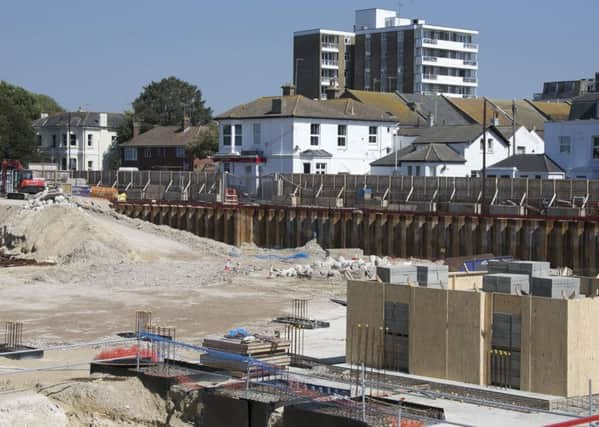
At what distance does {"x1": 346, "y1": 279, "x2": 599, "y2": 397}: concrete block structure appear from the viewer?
61.1ft

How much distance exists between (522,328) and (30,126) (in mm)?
84611

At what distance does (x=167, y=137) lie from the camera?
309 feet

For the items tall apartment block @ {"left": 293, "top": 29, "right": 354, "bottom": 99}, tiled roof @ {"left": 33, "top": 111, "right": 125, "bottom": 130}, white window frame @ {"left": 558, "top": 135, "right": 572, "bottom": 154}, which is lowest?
white window frame @ {"left": 558, "top": 135, "right": 572, "bottom": 154}

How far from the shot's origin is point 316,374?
2067cm

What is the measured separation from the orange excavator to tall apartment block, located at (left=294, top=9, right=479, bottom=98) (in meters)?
45.8

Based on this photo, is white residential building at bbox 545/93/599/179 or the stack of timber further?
white residential building at bbox 545/93/599/179

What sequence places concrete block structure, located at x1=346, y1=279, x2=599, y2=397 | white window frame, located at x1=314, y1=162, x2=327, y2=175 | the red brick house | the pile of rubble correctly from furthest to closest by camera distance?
the red brick house < white window frame, located at x1=314, y1=162, x2=327, y2=175 < the pile of rubble < concrete block structure, located at x1=346, y1=279, x2=599, y2=397

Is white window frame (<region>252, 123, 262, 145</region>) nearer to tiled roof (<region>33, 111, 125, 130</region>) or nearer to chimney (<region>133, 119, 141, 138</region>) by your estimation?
chimney (<region>133, 119, 141, 138</region>)

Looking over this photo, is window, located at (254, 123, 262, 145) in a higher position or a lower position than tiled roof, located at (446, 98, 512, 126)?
lower

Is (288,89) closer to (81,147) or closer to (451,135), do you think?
(451,135)

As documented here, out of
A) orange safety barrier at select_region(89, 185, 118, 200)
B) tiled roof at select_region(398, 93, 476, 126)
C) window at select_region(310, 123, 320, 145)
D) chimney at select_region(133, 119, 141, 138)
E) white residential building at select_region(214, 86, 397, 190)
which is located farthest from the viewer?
chimney at select_region(133, 119, 141, 138)

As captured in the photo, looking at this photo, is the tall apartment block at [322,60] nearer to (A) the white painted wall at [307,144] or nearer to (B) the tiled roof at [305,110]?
(B) the tiled roof at [305,110]

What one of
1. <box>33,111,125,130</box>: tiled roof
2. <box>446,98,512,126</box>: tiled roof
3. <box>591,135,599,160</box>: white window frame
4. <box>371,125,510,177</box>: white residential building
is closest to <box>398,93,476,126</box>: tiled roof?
<box>446,98,512,126</box>: tiled roof

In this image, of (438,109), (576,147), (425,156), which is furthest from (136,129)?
(576,147)
